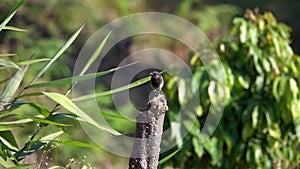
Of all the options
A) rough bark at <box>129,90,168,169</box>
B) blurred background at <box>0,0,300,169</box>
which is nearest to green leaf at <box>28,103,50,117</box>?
rough bark at <box>129,90,168,169</box>

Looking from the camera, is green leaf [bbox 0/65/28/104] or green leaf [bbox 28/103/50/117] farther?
green leaf [bbox 0/65/28/104]

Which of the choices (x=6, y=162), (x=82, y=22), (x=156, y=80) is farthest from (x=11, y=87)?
(x=82, y=22)

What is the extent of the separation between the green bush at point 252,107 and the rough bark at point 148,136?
2.00m

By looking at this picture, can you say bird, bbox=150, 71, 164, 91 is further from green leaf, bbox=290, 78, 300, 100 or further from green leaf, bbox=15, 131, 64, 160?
green leaf, bbox=290, 78, 300, 100

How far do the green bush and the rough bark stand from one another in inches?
78.6

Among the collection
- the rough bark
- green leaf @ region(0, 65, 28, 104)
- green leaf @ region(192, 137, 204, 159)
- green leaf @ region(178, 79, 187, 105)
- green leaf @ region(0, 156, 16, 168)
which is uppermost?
green leaf @ region(178, 79, 187, 105)

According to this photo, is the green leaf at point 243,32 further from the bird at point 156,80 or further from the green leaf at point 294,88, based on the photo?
the bird at point 156,80

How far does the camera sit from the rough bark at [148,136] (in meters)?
2.49

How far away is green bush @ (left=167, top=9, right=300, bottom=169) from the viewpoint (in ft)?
15.0

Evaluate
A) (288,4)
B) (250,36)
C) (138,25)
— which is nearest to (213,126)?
(250,36)

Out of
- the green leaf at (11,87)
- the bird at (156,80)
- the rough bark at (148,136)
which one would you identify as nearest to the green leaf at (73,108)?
the rough bark at (148,136)

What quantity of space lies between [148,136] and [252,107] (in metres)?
2.22

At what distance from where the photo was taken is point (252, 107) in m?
4.60

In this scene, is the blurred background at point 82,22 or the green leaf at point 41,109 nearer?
the green leaf at point 41,109
